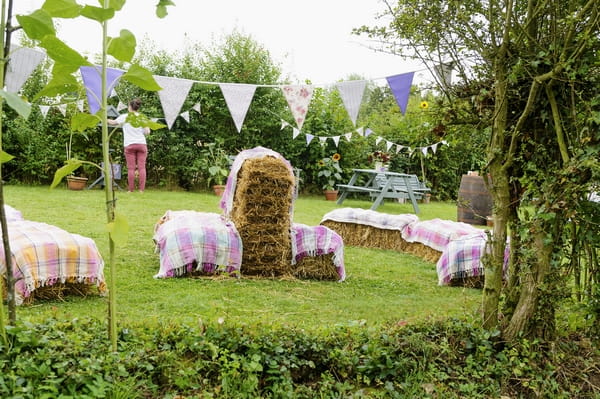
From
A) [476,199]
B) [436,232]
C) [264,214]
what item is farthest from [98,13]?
[476,199]

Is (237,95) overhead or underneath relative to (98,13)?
overhead

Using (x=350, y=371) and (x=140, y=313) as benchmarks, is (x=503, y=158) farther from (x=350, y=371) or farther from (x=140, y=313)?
(x=140, y=313)

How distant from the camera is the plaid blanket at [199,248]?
4.09 m

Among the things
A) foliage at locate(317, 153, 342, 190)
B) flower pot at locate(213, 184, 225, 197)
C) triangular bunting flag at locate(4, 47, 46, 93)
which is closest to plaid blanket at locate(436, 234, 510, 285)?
triangular bunting flag at locate(4, 47, 46, 93)

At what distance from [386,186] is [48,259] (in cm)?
770

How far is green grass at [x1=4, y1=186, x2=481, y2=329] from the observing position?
9.76 feet

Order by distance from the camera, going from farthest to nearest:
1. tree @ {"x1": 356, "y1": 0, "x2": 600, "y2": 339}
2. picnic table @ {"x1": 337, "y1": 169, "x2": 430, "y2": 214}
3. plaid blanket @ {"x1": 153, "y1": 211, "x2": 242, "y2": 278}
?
picnic table @ {"x1": 337, "y1": 169, "x2": 430, "y2": 214} → plaid blanket @ {"x1": 153, "y1": 211, "x2": 242, "y2": 278} → tree @ {"x1": 356, "y1": 0, "x2": 600, "y2": 339}

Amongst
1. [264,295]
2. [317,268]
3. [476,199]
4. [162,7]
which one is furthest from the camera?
[476,199]

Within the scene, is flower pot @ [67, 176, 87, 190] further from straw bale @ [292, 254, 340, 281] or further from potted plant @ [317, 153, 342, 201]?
straw bale @ [292, 254, 340, 281]

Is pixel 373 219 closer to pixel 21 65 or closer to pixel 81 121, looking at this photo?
pixel 21 65

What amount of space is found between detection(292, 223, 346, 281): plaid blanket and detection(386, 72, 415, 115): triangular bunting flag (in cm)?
144

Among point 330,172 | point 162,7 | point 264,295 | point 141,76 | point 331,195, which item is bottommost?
point 264,295

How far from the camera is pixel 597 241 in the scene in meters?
2.33

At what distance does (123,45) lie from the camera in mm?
1606
